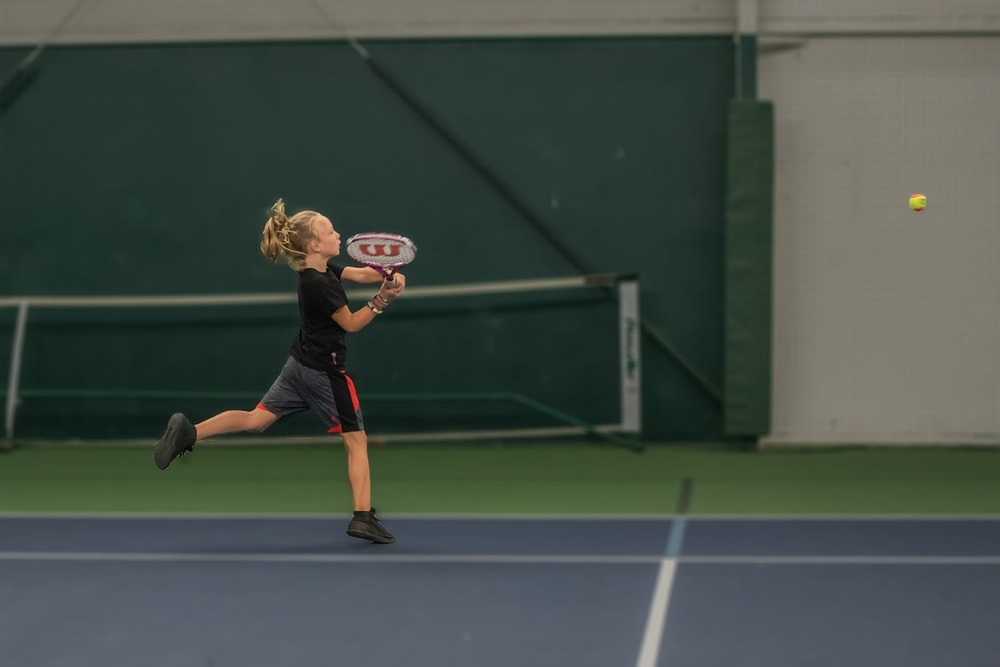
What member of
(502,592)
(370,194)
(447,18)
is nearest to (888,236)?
(447,18)

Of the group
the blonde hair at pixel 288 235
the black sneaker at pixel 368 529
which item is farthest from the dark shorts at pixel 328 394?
the blonde hair at pixel 288 235

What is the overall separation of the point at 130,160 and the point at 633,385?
13.9 ft

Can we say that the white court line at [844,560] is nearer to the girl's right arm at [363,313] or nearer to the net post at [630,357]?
the girl's right arm at [363,313]

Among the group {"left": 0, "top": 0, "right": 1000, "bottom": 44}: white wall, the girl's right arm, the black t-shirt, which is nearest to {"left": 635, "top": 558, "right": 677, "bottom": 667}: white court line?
the girl's right arm

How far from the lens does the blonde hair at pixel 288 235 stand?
6.79 metres

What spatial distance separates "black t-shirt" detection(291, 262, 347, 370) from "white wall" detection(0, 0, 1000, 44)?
4.29 meters

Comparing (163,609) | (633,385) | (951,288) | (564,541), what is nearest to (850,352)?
(951,288)

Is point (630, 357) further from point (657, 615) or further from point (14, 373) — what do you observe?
point (657, 615)

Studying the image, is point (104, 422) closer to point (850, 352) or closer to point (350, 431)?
point (350, 431)

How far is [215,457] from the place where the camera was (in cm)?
1049

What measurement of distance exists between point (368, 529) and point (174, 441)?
3.36 ft

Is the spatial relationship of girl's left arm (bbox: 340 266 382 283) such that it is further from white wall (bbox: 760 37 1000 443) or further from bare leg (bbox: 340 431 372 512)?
white wall (bbox: 760 37 1000 443)

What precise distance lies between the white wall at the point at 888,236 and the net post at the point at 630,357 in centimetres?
108

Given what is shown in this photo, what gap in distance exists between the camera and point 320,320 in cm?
695
